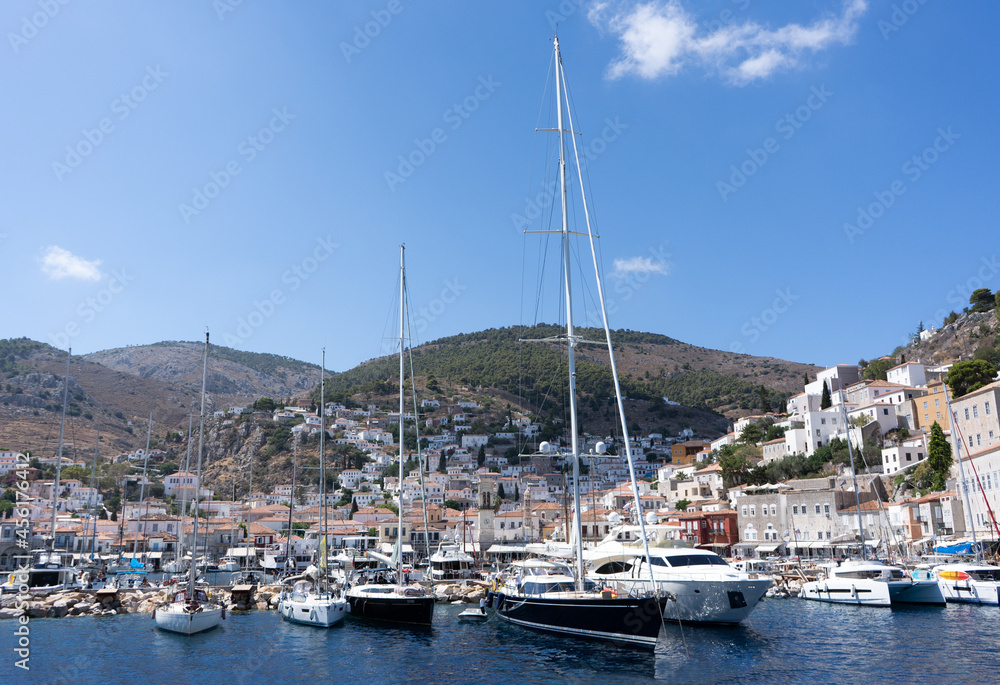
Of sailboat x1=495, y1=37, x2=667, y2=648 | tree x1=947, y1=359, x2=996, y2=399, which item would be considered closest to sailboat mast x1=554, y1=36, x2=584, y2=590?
sailboat x1=495, y1=37, x2=667, y2=648

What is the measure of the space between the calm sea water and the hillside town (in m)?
4.64

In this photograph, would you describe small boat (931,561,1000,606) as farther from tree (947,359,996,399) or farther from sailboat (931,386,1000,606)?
tree (947,359,996,399)

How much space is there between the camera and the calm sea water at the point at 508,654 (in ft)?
62.0

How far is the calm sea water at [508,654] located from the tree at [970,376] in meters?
43.2

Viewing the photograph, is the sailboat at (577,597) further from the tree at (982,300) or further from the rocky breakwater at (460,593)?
the tree at (982,300)

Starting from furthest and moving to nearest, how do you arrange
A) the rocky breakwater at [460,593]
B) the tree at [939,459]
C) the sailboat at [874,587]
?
1. the tree at [939,459]
2. the rocky breakwater at [460,593]
3. the sailboat at [874,587]

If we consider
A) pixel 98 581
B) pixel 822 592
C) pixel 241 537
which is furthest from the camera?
pixel 241 537

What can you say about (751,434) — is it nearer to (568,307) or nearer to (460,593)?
(460,593)

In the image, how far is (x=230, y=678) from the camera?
1939 centimetres

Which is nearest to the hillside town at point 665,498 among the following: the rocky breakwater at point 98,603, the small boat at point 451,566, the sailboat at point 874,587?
the small boat at point 451,566

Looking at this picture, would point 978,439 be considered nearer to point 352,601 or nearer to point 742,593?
point 742,593

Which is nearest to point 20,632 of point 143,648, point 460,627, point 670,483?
point 143,648

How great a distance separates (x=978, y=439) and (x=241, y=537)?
74.7 m

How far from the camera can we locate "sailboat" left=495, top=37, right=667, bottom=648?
20188 mm
